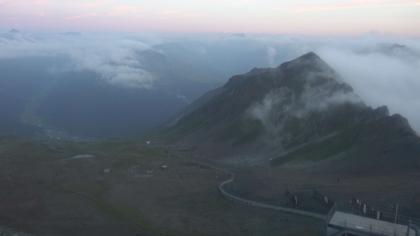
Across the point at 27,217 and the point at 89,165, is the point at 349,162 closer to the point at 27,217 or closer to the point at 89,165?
the point at 89,165

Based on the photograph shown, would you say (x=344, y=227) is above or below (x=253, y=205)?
above

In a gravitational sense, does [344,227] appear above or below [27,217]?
above

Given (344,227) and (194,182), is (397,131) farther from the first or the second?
(344,227)

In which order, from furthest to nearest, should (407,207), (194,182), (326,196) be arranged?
(194,182) → (326,196) → (407,207)

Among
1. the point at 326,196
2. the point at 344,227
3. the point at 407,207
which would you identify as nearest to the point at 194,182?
the point at 326,196

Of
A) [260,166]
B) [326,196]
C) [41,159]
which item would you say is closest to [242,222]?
[326,196]

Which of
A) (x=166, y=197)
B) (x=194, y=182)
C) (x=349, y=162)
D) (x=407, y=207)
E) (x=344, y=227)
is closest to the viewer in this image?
(x=344, y=227)

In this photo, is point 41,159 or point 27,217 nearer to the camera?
point 27,217

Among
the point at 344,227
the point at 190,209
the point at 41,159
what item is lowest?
the point at 41,159

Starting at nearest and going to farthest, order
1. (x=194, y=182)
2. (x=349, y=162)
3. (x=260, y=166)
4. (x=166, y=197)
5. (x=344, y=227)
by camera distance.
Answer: (x=344, y=227), (x=166, y=197), (x=194, y=182), (x=349, y=162), (x=260, y=166)
